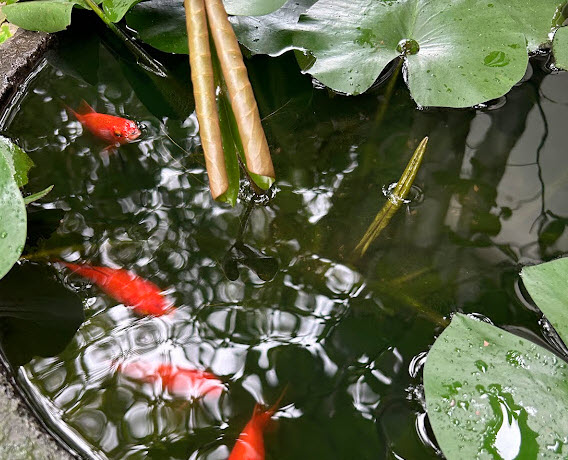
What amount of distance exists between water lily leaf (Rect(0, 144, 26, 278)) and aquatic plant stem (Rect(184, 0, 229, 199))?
389mm

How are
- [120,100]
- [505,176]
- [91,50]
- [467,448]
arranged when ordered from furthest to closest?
[91,50], [120,100], [505,176], [467,448]

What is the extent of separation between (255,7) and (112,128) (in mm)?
517

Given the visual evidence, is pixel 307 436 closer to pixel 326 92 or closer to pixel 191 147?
pixel 191 147

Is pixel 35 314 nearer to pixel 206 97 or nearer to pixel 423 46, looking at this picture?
pixel 206 97

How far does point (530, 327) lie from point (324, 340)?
0.45 metres

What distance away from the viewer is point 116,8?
172 cm

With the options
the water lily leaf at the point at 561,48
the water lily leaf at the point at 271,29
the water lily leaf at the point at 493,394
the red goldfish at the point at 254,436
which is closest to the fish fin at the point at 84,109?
the water lily leaf at the point at 271,29

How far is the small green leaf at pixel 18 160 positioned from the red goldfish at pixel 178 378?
59 cm

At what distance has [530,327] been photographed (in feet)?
4.22

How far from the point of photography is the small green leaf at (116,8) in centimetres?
168

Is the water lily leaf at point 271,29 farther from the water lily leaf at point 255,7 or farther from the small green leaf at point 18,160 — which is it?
the small green leaf at point 18,160

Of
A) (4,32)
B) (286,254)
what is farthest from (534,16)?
(4,32)

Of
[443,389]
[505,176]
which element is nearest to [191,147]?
[505,176]

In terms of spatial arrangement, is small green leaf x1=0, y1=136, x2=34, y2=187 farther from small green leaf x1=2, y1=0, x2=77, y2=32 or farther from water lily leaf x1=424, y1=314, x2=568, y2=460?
water lily leaf x1=424, y1=314, x2=568, y2=460
